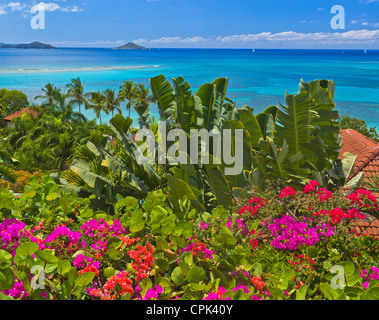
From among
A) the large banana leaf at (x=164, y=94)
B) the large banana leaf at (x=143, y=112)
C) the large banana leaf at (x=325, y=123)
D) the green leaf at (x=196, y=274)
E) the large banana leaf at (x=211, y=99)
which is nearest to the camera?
the green leaf at (x=196, y=274)

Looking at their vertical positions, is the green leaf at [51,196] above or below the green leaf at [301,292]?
above

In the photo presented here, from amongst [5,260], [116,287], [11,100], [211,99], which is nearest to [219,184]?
[211,99]

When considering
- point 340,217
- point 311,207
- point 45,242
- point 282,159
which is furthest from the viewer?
point 282,159

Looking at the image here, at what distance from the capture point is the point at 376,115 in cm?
6556

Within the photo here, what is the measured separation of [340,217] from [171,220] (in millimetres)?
2075

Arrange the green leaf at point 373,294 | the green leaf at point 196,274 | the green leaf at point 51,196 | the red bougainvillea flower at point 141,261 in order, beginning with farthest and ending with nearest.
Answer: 1. the green leaf at point 51,196
2. the red bougainvillea flower at point 141,261
3. the green leaf at point 196,274
4. the green leaf at point 373,294

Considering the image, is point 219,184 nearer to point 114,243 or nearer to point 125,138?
point 125,138

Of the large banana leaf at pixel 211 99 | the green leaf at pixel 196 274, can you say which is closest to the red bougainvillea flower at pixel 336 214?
the green leaf at pixel 196 274

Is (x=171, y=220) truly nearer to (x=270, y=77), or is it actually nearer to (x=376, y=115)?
(x=376, y=115)

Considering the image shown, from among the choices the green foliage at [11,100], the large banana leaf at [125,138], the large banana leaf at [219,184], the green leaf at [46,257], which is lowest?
the large banana leaf at [219,184]

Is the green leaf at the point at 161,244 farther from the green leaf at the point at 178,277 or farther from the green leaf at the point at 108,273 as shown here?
the green leaf at the point at 108,273

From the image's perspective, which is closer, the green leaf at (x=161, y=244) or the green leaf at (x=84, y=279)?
the green leaf at (x=84, y=279)

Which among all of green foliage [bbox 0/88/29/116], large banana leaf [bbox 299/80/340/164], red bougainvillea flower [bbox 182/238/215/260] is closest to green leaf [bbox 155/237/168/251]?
red bougainvillea flower [bbox 182/238/215/260]
